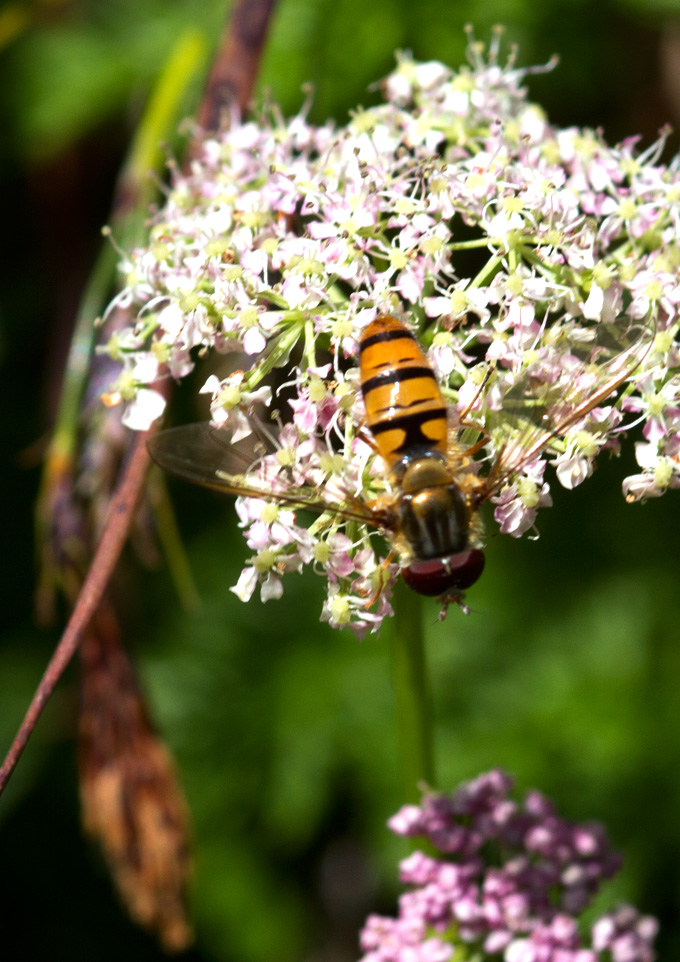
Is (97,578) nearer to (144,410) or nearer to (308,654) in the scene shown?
(144,410)

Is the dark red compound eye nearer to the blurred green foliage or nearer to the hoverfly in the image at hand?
the hoverfly

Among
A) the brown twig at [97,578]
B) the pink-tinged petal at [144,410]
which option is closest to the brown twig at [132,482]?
the brown twig at [97,578]

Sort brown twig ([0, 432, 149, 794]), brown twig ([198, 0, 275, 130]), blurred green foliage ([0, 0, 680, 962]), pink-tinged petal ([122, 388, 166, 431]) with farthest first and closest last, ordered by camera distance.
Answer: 1. blurred green foliage ([0, 0, 680, 962])
2. brown twig ([198, 0, 275, 130])
3. pink-tinged petal ([122, 388, 166, 431])
4. brown twig ([0, 432, 149, 794])

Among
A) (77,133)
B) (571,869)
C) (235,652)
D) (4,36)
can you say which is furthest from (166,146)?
(235,652)

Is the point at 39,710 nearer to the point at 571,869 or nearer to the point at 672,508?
the point at 571,869

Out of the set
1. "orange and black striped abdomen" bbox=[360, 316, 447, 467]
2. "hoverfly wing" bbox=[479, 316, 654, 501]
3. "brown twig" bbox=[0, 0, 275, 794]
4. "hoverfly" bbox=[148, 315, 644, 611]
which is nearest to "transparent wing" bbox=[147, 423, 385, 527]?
"hoverfly" bbox=[148, 315, 644, 611]

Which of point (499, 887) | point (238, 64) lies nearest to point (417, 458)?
point (499, 887)
